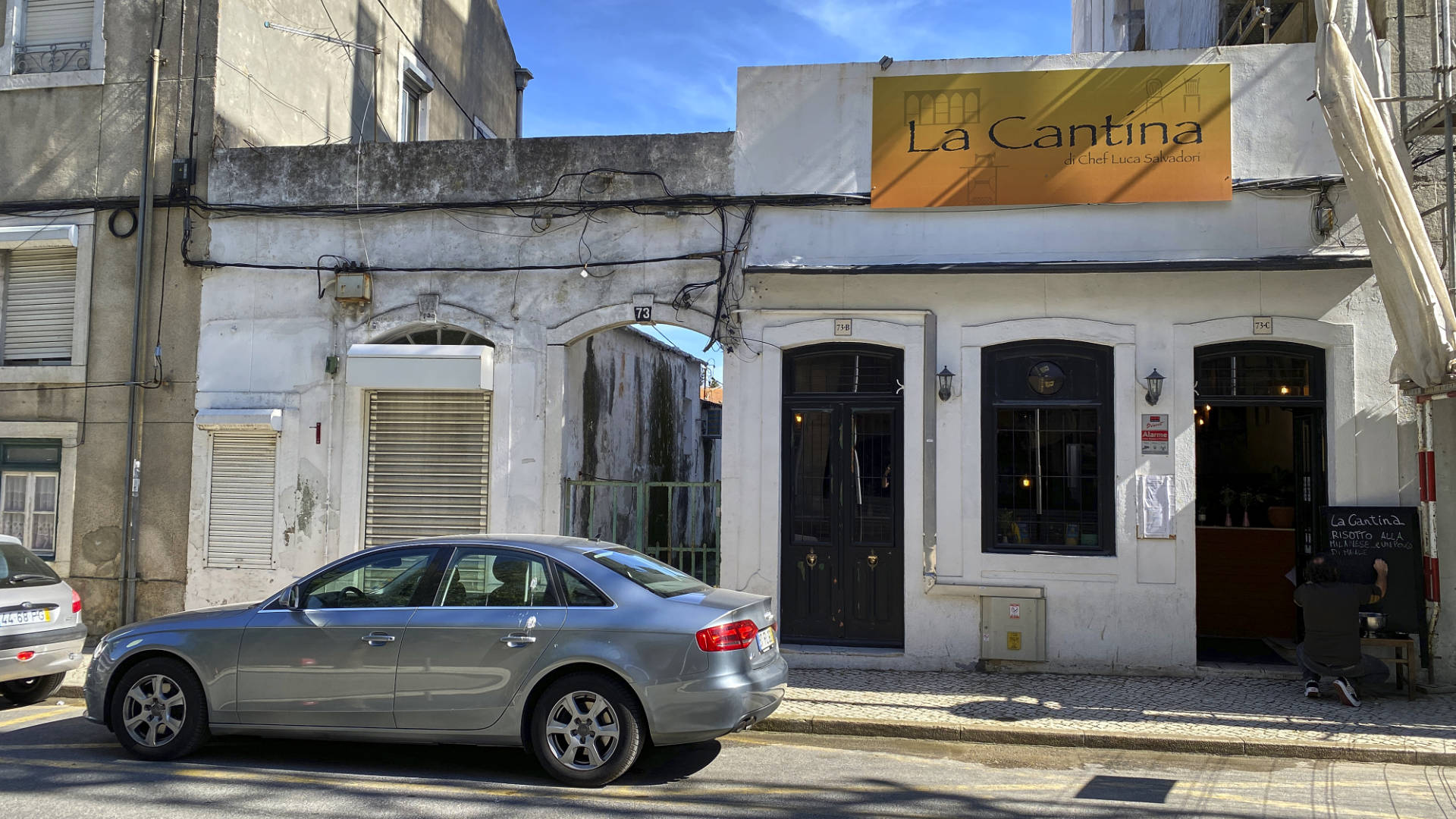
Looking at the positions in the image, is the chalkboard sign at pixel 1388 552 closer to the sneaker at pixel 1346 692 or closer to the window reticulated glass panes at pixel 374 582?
the sneaker at pixel 1346 692

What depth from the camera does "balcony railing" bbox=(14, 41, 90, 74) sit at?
11.9 m

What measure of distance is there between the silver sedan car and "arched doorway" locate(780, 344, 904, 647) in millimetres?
3409

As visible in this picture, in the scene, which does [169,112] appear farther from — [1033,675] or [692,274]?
[1033,675]

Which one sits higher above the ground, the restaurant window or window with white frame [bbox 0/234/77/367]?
window with white frame [bbox 0/234/77/367]

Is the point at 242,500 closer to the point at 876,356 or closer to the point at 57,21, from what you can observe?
the point at 57,21

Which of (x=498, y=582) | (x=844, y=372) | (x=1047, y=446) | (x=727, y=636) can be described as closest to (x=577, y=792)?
(x=727, y=636)

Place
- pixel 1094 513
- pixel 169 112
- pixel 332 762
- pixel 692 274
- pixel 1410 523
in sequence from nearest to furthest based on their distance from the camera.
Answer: pixel 332 762 < pixel 1410 523 < pixel 1094 513 < pixel 692 274 < pixel 169 112

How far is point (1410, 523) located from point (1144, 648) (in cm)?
248

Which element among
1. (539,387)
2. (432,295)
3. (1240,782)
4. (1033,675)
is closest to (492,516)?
(539,387)

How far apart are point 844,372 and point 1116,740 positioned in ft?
14.3

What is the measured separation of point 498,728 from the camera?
6.38 m

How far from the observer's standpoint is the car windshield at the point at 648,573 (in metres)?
6.72

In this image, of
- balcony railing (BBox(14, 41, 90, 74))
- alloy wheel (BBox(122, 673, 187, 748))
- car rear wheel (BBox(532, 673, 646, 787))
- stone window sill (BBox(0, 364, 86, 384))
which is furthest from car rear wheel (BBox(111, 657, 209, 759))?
balcony railing (BBox(14, 41, 90, 74))

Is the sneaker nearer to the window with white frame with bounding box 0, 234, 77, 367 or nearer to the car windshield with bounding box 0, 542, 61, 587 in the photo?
the car windshield with bounding box 0, 542, 61, 587
